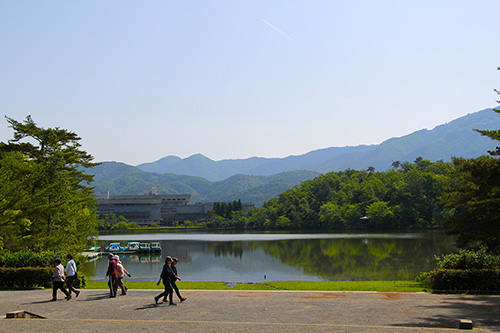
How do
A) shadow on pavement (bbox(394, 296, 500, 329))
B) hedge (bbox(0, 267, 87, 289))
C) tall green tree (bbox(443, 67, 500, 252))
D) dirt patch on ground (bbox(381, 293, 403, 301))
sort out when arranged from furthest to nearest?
1. tall green tree (bbox(443, 67, 500, 252))
2. hedge (bbox(0, 267, 87, 289))
3. dirt patch on ground (bbox(381, 293, 403, 301))
4. shadow on pavement (bbox(394, 296, 500, 329))

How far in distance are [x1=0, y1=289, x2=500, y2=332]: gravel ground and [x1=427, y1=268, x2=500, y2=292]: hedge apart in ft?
3.98

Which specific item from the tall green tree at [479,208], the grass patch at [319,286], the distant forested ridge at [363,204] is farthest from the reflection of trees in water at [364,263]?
the distant forested ridge at [363,204]

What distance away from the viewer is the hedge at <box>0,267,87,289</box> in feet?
74.3

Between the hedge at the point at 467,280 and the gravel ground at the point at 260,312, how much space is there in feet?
3.98

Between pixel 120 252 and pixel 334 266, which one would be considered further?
pixel 120 252

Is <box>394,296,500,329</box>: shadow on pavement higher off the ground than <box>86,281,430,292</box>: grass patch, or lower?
higher

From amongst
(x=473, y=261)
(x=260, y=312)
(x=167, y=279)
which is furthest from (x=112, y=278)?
(x=473, y=261)

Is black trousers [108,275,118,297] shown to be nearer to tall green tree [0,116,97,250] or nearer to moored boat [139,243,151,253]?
tall green tree [0,116,97,250]

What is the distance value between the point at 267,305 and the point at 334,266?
25.9 m

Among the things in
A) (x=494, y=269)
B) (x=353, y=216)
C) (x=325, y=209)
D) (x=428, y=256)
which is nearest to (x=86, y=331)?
(x=494, y=269)

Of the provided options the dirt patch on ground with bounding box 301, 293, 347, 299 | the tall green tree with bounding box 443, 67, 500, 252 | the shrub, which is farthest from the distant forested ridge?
the dirt patch on ground with bounding box 301, 293, 347, 299

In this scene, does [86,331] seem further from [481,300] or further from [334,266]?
[334,266]

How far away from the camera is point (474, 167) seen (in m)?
22.7

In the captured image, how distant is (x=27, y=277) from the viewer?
22656 millimetres
